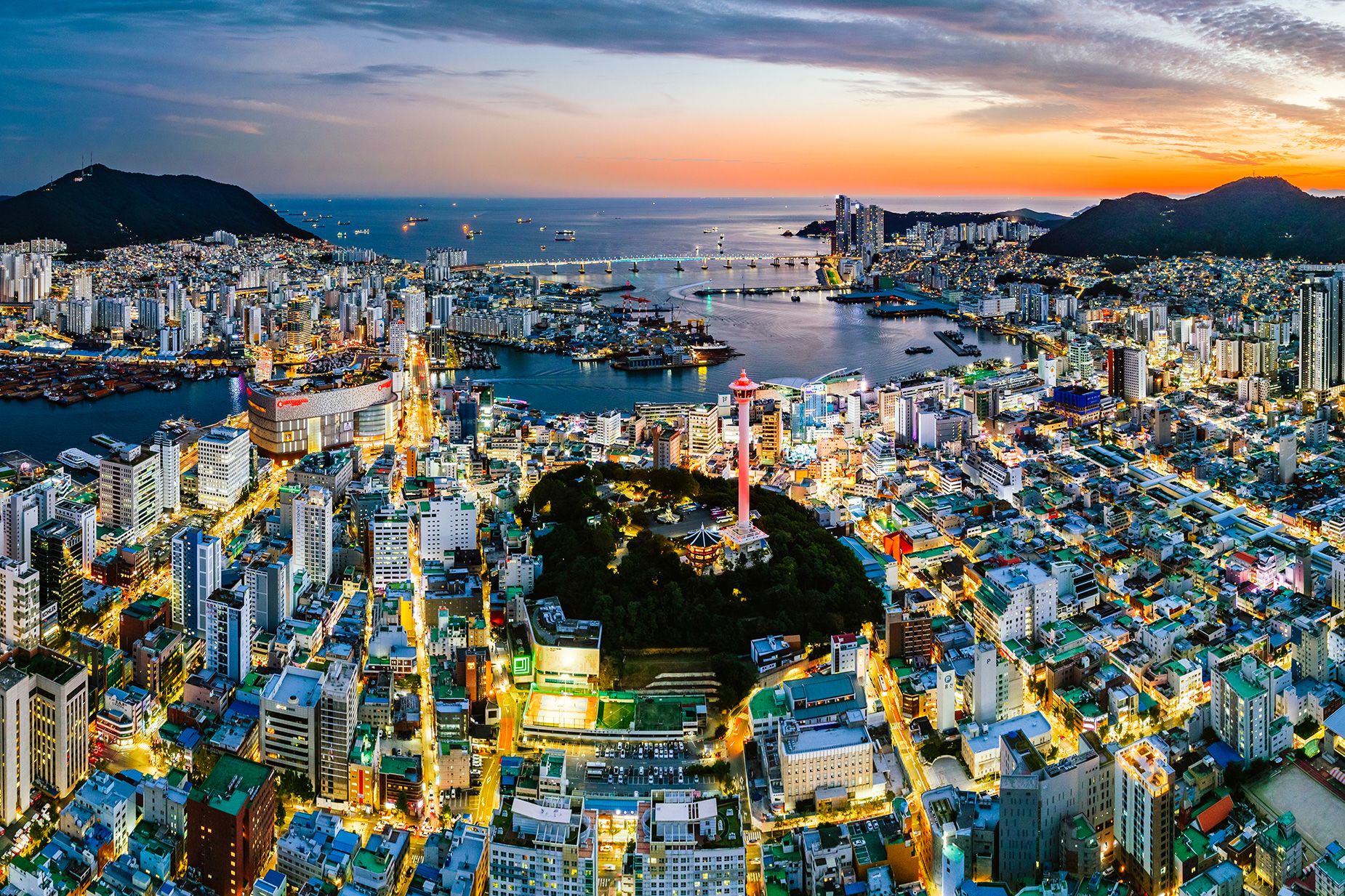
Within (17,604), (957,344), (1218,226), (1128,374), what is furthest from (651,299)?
(17,604)

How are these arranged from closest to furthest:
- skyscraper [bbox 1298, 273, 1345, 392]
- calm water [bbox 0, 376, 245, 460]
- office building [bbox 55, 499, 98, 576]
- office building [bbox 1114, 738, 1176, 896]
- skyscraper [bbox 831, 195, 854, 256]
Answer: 1. office building [bbox 1114, 738, 1176, 896]
2. office building [bbox 55, 499, 98, 576]
3. calm water [bbox 0, 376, 245, 460]
4. skyscraper [bbox 1298, 273, 1345, 392]
5. skyscraper [bbox 831, 195, 854, 256]

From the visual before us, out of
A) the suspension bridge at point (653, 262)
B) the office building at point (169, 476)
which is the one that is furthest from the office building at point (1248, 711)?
the suspension bridge at point (653, 262)

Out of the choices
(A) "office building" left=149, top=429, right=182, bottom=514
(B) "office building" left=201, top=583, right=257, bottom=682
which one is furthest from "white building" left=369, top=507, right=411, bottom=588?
(A) "office building" left=149, top=429, right=182, bottom=514

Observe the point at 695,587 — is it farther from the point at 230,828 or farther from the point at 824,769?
the point at 230,828

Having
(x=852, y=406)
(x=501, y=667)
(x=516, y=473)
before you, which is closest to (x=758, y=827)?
(x=501, y=667)

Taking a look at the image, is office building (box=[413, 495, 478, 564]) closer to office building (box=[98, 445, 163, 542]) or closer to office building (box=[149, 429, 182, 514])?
office building (box=[98, 445, 163, 542])
